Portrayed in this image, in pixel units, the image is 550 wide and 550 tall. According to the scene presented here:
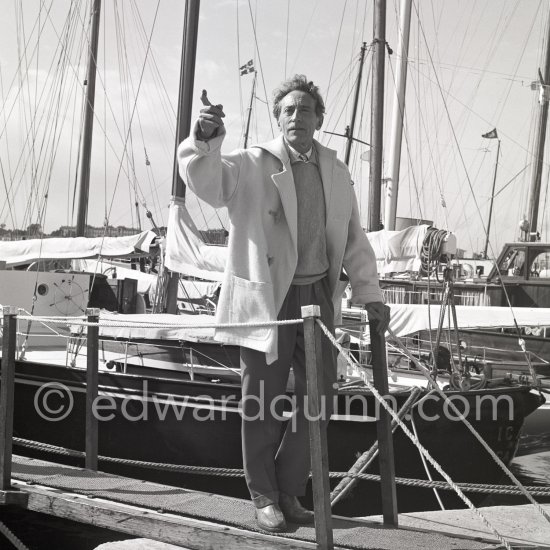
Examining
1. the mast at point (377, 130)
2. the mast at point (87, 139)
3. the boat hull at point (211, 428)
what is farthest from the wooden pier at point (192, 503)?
the mast at point (87, 139)

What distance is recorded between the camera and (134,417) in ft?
25.3

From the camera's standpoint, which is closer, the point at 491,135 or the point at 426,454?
the point at 426,454

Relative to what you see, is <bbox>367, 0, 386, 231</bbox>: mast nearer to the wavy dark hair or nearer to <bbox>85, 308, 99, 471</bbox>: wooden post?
<bbox>85, 308, 99, 471</bbox>: wooden post

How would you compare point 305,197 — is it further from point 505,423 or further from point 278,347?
point 505,423

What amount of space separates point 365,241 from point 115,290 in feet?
32.1

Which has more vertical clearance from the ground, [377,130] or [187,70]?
[377,130]

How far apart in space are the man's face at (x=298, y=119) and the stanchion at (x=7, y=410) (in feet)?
6.77

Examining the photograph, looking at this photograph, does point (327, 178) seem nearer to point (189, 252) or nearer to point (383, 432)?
point (383, 432)

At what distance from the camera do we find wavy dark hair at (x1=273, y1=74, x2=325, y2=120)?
349 cm

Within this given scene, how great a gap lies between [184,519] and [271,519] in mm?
462

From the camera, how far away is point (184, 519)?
11.5 feet

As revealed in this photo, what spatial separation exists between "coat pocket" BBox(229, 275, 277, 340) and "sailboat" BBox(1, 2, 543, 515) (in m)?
3.92

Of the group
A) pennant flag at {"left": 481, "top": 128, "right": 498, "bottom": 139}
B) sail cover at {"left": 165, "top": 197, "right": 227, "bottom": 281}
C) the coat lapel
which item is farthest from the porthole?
pennant flag at {"left": 481, "top": 128, "right": 498, "bottom": 139}

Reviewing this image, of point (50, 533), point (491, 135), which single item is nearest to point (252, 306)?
point (50, 533)
